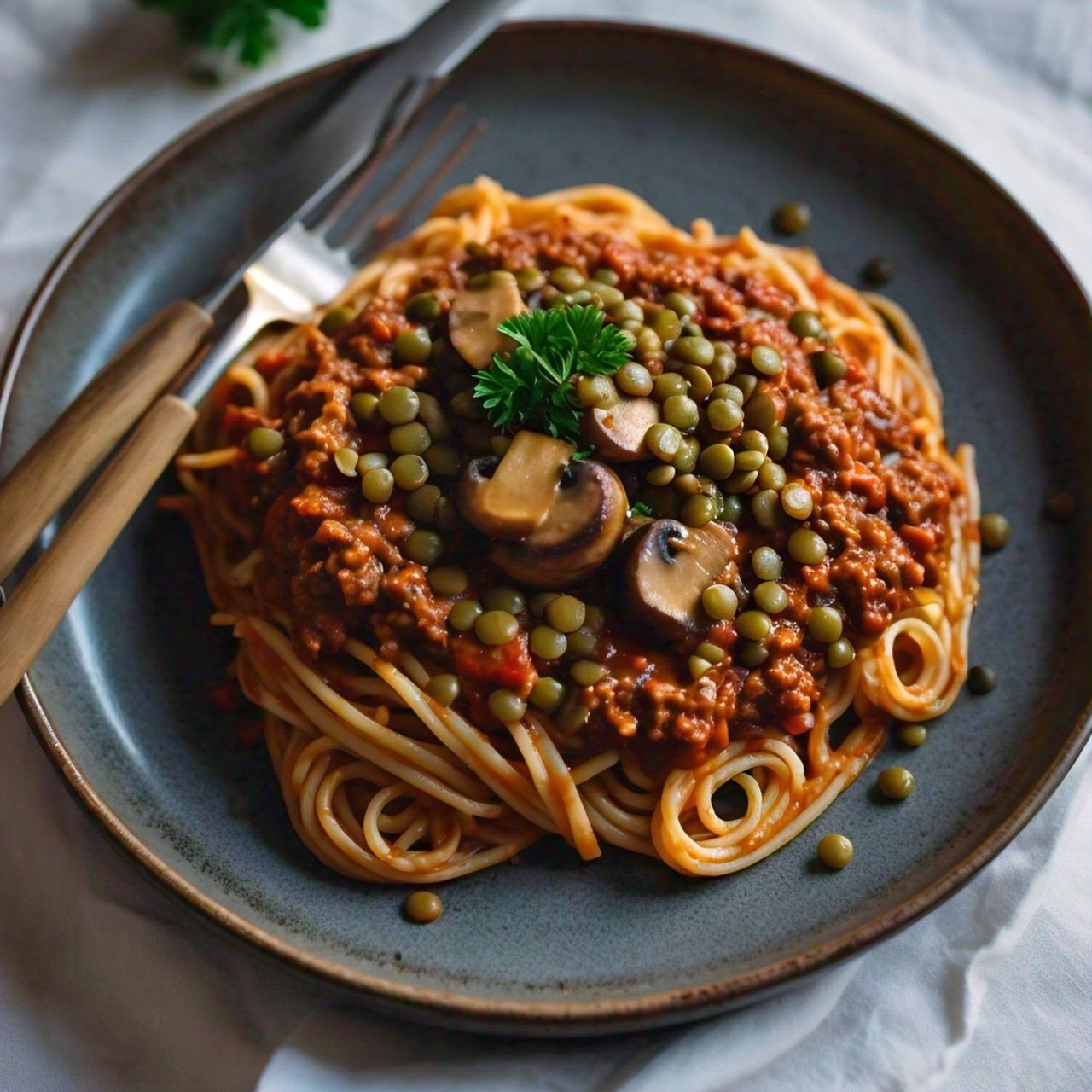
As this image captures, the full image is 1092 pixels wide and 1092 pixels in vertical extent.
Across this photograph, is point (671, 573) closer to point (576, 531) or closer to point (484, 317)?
point (576, 531)

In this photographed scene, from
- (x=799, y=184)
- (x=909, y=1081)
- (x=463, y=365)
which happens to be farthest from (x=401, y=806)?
(x=799, y=184)

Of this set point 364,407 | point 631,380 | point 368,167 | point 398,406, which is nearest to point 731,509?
point 631,380

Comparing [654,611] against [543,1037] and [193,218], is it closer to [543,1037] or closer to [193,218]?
[543,1037]

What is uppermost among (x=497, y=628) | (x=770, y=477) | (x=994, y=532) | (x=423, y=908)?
(x=994, y=532)

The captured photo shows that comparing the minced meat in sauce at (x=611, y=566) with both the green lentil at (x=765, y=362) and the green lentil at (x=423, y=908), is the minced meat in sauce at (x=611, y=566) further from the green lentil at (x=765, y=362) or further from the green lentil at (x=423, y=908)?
the green lentil at (x=423, y=908)

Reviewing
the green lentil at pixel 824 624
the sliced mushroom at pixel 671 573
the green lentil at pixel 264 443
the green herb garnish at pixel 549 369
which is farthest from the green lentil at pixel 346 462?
the green lentil at pixel 824 624

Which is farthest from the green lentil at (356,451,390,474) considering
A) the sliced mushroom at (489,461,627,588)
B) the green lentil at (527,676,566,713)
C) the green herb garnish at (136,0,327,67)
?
the green herb garnish at (136,0,327,67)

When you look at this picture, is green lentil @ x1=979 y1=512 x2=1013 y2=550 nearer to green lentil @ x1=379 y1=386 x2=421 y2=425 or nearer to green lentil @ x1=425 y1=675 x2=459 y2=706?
green lentil @ x1=425 y1=675 x2=459 y2=706
